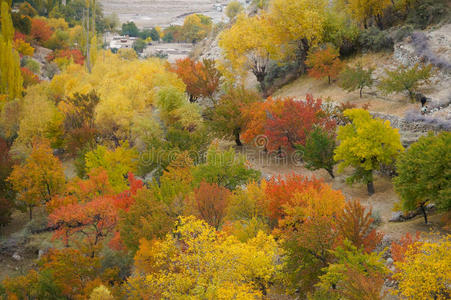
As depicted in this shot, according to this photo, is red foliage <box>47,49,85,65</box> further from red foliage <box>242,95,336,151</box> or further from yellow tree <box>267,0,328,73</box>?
red foliage <box>242,95,336,151</box>

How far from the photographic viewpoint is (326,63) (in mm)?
44906

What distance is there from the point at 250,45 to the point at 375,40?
13779 millimetres

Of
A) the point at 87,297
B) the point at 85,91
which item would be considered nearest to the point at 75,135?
the point at 85,91

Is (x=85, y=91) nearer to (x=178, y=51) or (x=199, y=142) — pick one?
(x=199, y=142)

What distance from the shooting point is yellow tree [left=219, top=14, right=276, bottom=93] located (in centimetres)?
4906

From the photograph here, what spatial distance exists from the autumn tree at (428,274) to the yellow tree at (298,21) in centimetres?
3472

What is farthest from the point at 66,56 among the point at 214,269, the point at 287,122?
the point at 214,269

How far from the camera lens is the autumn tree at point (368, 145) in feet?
86.5

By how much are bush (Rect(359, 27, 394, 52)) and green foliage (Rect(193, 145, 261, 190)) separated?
2262 centimetres

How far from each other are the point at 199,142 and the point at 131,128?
8.51 meters

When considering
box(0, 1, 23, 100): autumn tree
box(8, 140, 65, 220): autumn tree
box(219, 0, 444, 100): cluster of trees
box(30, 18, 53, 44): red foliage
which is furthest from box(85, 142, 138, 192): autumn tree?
box(30, 18, 53, 44): red foliage

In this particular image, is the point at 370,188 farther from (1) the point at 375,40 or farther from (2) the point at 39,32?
(2) the point at 39,32

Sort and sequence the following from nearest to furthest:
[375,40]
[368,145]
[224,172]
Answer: [368,145]
[224,172]
[375,40]

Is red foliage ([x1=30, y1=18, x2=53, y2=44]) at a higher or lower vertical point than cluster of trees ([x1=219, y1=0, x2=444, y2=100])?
lower
